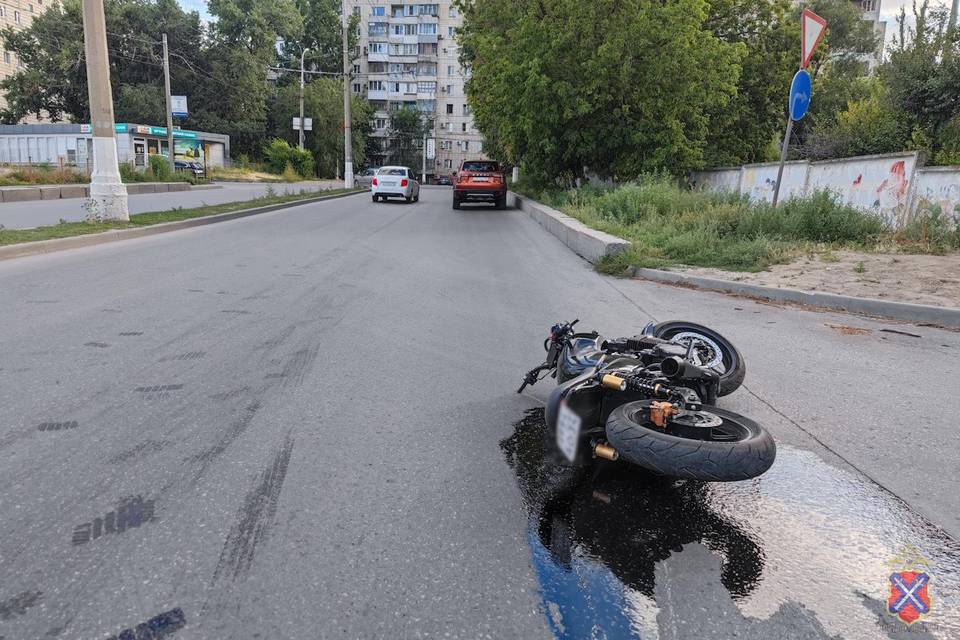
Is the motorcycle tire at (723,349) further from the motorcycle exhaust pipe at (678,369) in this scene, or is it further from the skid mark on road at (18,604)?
the skid mark on road at (18,604)

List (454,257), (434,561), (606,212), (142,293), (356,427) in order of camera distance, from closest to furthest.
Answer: (434,561) → (356,427) → (142,293) → (454,257) → (606,212)

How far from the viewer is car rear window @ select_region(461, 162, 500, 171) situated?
2644 cm

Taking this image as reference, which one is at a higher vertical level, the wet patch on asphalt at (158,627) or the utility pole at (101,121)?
the utility pole at (101,121)

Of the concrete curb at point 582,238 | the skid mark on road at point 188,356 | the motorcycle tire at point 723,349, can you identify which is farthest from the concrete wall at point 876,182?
the skid mark on road at point 188,356

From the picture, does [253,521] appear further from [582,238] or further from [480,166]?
[480,166]

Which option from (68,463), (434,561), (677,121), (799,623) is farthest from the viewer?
(677,121)

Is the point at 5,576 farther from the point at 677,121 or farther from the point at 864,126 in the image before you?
the point at 864,126

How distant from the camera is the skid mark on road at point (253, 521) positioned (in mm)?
2543

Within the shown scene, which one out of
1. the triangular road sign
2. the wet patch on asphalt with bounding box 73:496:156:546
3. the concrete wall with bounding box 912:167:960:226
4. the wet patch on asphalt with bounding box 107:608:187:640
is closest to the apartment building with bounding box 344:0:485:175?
the concrete wall with bounding box 912:167:960:226

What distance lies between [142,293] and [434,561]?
21.0 feet

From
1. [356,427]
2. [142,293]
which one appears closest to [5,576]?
[356,427]

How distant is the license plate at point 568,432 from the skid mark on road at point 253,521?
1.27 m

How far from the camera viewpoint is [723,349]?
4.58 metres

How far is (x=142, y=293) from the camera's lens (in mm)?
7719
